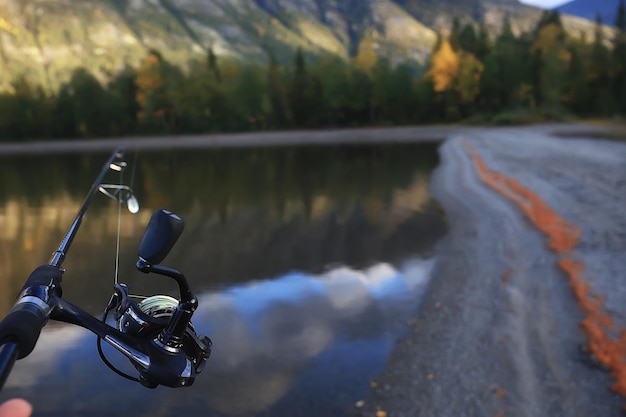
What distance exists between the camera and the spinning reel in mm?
2414

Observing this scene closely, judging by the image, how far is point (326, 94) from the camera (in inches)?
3376

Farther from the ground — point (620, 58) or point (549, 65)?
point (620, 58)

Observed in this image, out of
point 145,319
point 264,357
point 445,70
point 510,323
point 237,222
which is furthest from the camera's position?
point 445,70

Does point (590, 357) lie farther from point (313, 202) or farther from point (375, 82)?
point (375, 82)

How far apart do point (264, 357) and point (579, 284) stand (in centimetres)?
543

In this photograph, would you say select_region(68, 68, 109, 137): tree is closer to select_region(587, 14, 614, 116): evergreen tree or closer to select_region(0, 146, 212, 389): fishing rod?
select_region(587, 14, 614, 116): evergreen tree

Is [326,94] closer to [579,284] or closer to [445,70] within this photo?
[445,70]

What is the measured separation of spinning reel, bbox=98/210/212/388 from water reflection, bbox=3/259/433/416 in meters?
4.18

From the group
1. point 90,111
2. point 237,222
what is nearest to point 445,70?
point 90,111

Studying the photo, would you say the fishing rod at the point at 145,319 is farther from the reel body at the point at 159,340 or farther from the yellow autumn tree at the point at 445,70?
the yellow autumn tree at the point at 445,70

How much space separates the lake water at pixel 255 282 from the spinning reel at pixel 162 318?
10.7ft

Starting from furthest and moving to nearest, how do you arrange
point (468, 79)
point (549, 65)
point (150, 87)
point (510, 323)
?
1. point (150, 87)
2. point (468, 79)
3. point (549, 65)
4. point (510, 323)

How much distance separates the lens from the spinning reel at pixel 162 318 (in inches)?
95.0

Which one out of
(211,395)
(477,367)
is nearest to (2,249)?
(211,395)
